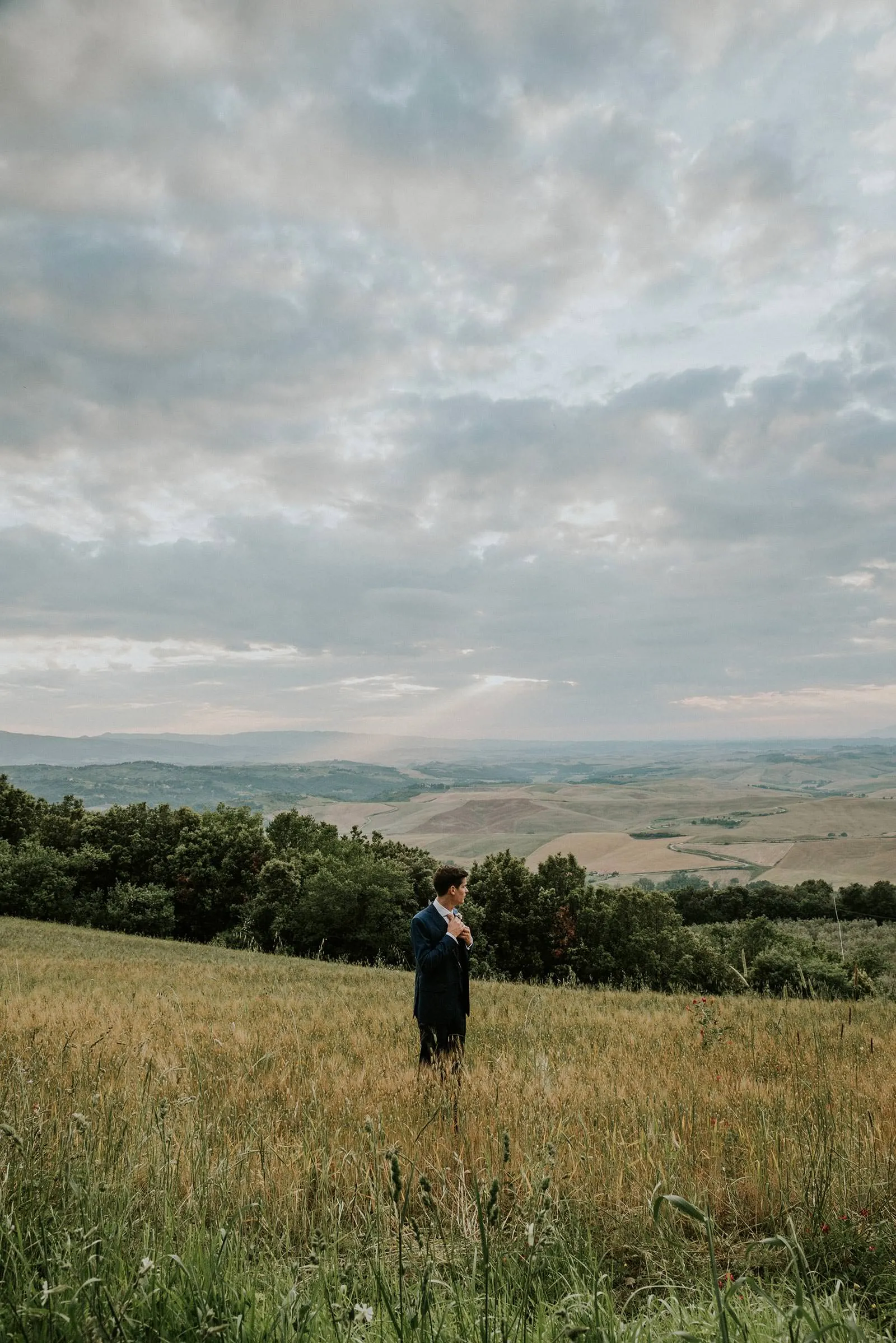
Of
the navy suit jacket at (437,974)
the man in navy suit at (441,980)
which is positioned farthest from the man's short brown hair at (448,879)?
the navy suit jacket at (437,974)

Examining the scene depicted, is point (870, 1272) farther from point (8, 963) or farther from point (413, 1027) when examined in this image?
point (8, 963)

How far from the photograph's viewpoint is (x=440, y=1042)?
6.85 metres

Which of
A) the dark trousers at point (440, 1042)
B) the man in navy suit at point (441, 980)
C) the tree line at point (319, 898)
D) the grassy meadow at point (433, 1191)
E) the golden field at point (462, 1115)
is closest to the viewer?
the grassy meadow at point (433, 1191)

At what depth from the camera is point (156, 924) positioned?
56750 millimetres

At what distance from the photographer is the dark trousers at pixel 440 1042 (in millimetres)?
6691

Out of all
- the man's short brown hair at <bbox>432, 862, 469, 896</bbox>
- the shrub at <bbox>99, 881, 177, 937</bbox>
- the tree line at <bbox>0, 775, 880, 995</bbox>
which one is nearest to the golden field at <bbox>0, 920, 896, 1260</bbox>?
the man's short brown hair at <bbox>432, 862, 469, 896</bbox>

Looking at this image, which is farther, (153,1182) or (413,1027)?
(413,1027)

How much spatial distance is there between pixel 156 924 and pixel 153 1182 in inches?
2377

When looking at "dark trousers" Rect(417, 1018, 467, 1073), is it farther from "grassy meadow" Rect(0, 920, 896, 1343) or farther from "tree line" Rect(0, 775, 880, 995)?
"tree line" Rect(0, 775, 880, 995)

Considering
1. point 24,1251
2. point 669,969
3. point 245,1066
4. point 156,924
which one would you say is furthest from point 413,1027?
point 156,924

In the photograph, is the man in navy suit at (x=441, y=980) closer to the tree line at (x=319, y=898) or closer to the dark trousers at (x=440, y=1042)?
the dark trousers at (x=440, y=1042)

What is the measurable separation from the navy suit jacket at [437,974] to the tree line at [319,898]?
130 ft

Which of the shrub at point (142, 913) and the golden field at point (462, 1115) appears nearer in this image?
the golden field at point (462, 1115)

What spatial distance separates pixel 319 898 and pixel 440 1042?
47.6 meters
